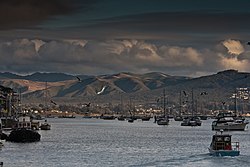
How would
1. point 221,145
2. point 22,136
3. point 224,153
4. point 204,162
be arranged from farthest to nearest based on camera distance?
point 22,136 < point 221,145 < point 224,153 < point 204,162

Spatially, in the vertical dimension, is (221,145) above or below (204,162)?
above

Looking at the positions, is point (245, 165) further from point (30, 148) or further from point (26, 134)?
point (26, 134)

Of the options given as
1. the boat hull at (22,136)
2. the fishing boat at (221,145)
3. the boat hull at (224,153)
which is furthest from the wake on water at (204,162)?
the boat hull at (22,136)

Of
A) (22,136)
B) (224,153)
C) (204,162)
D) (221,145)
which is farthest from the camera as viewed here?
(22,136)

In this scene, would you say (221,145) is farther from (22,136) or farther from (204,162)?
(22,136)

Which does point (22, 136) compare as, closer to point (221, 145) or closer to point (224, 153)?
point (221, 145)

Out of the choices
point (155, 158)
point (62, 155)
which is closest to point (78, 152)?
point (62, 155)

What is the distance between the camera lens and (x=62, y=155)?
131625 millimetres

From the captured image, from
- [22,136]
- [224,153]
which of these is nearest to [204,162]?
[224,153]

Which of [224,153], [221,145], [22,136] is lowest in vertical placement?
[224,153]

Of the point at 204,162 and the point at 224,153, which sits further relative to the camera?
the point at 224,153

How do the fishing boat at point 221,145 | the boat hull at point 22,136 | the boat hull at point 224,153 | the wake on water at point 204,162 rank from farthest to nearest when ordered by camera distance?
the boat hull at point 22,136, the fishing boat at point 221,145, the boat hull at point 224,153, the wake on water at point 204,162

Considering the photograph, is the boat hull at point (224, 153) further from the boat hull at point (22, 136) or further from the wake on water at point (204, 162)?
the boat hull at point (22, 136)

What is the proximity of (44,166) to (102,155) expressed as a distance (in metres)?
24.8
